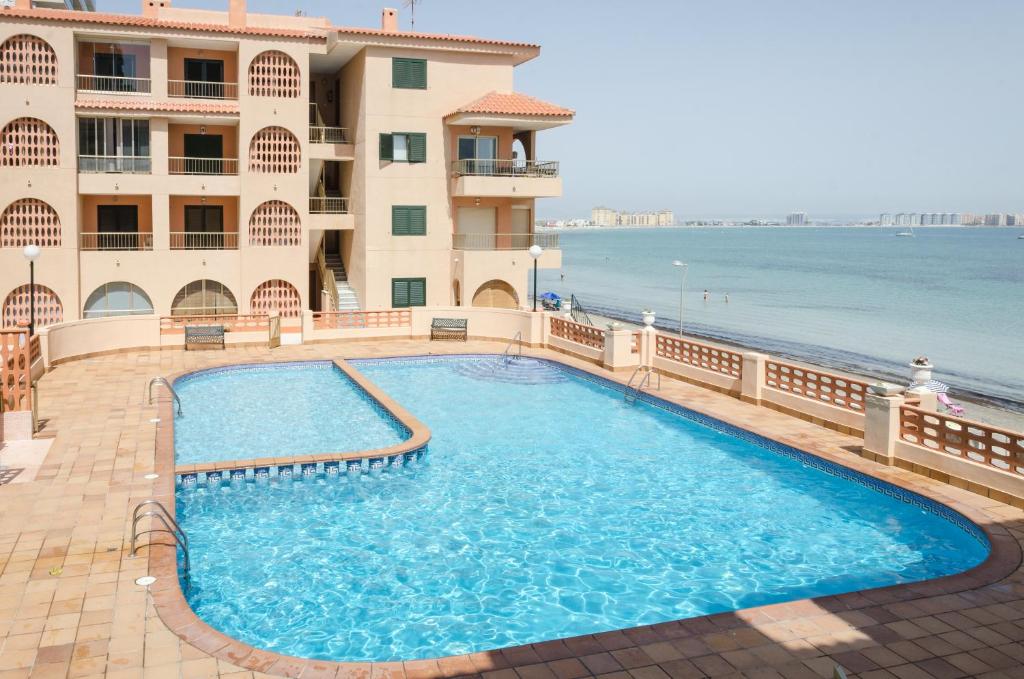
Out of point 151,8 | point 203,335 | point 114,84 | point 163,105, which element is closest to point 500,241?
point 203,335

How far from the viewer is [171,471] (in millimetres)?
14547

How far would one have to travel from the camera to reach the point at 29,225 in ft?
105

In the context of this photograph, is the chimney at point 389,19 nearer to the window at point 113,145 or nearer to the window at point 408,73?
the window at point 408,73

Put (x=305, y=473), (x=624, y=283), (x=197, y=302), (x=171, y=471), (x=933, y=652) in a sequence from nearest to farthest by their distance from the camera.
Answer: (x=933, y=652) < (x=171, y=471) < (x=305, y=473) < (x=197, y=302) < (x=624, y=283)

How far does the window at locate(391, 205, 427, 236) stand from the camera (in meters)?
35.4

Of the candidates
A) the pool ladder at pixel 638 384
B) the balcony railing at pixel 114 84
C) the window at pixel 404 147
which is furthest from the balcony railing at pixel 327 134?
the pool ladder at pixel 638 384

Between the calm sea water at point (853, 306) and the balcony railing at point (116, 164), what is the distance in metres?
33.5

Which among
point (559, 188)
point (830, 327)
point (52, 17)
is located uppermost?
point (52, 17)

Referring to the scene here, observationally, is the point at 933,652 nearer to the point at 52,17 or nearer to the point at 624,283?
the point at 52,17

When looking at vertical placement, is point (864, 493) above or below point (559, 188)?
below

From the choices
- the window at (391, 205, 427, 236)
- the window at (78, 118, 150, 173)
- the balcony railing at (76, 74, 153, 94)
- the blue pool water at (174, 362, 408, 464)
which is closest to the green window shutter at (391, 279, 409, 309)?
the window at (391, 205, 427, 236)

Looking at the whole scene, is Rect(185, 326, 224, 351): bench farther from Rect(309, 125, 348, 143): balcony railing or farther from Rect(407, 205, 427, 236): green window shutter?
Rect(309, 125, 348, 143): balcony railing

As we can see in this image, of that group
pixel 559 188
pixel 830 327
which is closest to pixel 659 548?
pixel 559 188

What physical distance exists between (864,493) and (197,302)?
2637 cm
